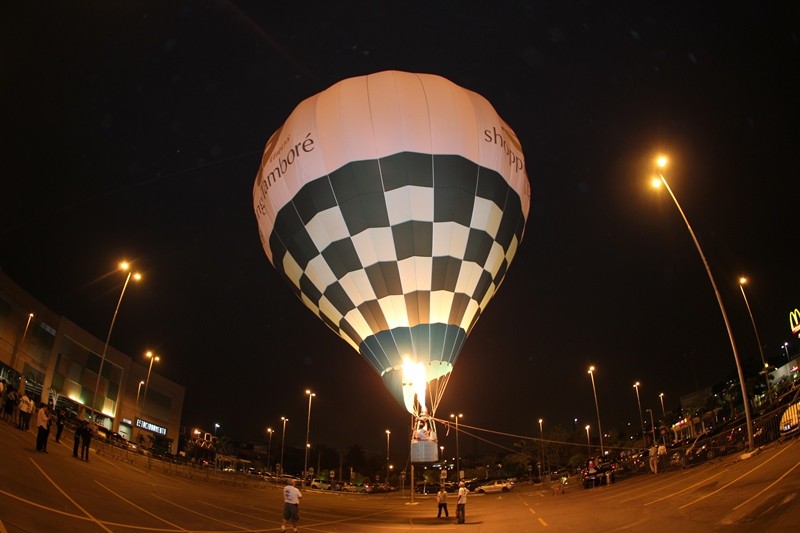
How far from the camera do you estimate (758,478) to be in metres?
11.3

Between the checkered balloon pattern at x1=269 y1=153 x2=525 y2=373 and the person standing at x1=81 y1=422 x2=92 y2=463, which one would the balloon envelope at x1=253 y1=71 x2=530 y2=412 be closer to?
the checkered balloon pattern at x1=269 y1=153 x2=525 y2=373

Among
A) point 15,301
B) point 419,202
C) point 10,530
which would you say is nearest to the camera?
point 10,530

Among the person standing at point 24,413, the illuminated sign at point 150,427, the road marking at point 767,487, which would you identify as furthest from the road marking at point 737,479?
the illuminated sign at point 150,427

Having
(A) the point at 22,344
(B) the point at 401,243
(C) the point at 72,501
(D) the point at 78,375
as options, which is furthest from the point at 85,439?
(D) the point at 78,375

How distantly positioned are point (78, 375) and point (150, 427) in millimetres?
14311

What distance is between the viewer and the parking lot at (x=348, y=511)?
27.4 ft

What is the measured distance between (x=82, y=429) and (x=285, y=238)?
8835 millimetres

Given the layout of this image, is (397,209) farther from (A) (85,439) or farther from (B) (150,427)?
(B) (150,427)

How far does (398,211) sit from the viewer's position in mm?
14055

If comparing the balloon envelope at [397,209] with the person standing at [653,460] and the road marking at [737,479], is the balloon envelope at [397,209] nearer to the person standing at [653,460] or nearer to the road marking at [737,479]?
the road marking at [737,479]

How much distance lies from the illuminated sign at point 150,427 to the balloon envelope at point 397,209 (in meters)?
56.9

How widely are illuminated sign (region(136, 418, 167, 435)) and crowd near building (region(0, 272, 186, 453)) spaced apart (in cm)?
11

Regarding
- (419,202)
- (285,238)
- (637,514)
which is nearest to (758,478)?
(637,514)

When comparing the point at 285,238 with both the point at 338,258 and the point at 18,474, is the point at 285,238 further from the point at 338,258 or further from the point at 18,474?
the point at 18,474
